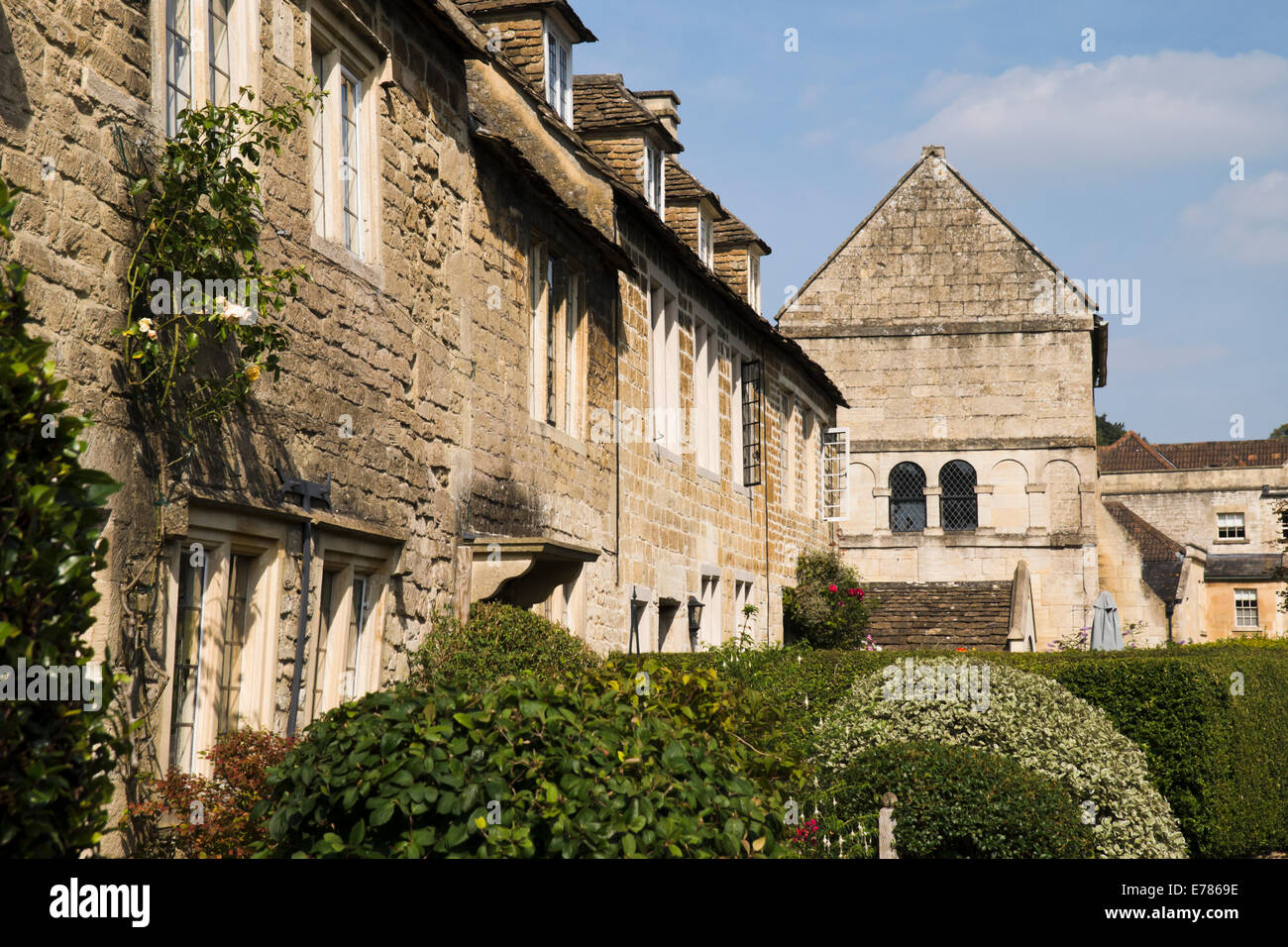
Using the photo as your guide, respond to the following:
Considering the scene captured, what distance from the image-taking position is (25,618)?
4.11 metres

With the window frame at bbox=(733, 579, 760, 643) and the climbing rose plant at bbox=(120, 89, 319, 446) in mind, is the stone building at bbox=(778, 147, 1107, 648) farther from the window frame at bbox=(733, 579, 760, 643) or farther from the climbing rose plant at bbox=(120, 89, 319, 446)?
the climbing rose plant at bbox=(120, 89, 319, 446)

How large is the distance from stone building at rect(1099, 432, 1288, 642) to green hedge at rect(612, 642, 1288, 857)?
26.7 meters

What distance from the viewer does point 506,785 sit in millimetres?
5285

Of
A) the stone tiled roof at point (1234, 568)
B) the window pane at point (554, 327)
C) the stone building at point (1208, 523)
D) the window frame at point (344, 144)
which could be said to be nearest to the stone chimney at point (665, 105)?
the window pane at point (554, 327)

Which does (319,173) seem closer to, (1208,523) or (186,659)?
(186,659)

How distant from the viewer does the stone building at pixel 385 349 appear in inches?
240

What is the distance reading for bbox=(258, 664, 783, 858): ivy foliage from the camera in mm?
5141

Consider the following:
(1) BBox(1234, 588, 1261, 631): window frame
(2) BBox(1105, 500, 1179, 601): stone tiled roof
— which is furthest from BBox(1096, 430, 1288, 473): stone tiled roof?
(2) BBox(1105, 500, 1179, 601): stone tiled roof

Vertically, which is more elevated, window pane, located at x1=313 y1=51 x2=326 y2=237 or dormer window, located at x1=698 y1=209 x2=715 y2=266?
dormer window, located at x1=698 y1=209 x2=715 y2=266

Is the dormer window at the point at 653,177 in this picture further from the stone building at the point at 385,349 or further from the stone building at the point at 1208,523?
the stone building at the point at 1208,523

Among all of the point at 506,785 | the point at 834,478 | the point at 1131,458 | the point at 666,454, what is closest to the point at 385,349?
the point at 506,785

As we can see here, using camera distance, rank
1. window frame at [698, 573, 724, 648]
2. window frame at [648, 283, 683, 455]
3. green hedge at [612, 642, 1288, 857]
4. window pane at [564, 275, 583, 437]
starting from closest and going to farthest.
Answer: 1. green hedge at [612, 642, 1288, 857]
2. window pane at [564, 275, 583, 437]
3. window frame at [648, 283, 683, 455]
4. window frame at [698, 573, 724, 648]

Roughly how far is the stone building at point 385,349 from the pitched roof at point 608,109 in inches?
1.7

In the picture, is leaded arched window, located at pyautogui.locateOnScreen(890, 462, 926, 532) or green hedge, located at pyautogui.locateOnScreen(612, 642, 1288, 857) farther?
leaded arched window, located at pyautogui.locateOnScreen(890, 462, 926, 532)
